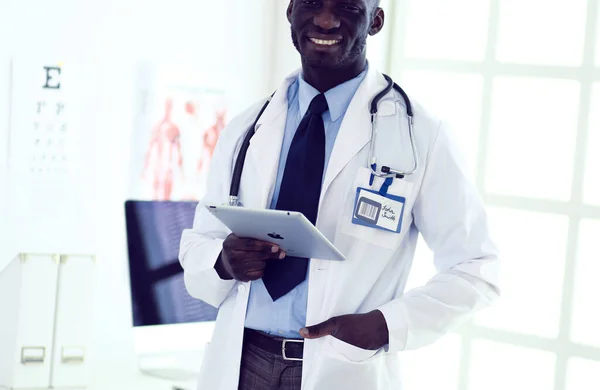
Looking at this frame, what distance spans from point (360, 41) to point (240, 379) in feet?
2.30

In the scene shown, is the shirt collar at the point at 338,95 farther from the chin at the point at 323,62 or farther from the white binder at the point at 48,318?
the white binder at the point at 48,318

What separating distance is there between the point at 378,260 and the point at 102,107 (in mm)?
1223

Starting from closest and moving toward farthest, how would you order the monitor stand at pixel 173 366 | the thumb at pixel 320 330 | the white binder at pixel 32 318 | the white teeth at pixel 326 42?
the thumb at pixel 320 330 → the white teeth at pixel 326 42 → the white binder at pixel 32 318 → the monitor stand at pixel 173 366

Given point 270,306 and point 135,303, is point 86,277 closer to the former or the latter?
point 135,303

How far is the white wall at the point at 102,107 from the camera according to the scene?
81.5 inches

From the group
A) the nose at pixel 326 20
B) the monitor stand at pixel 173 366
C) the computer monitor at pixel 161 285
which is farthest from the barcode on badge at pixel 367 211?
the monitor stand at pixel 173 366

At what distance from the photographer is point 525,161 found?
238cm

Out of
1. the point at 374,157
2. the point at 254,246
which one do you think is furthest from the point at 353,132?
the point at 254,246

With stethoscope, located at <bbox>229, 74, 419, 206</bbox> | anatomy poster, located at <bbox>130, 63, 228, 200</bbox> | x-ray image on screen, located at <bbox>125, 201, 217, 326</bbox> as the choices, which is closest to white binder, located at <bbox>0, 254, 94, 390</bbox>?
x-ray image on screen, located at <bbox>125, 201, 217, 326</bbox>

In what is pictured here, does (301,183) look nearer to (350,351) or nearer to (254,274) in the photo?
(254,274)

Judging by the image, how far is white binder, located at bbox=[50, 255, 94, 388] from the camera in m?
1.92

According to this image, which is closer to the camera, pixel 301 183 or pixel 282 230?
pixel 282 230

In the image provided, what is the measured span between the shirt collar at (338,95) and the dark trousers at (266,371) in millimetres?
482

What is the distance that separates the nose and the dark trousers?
0.63 metres
